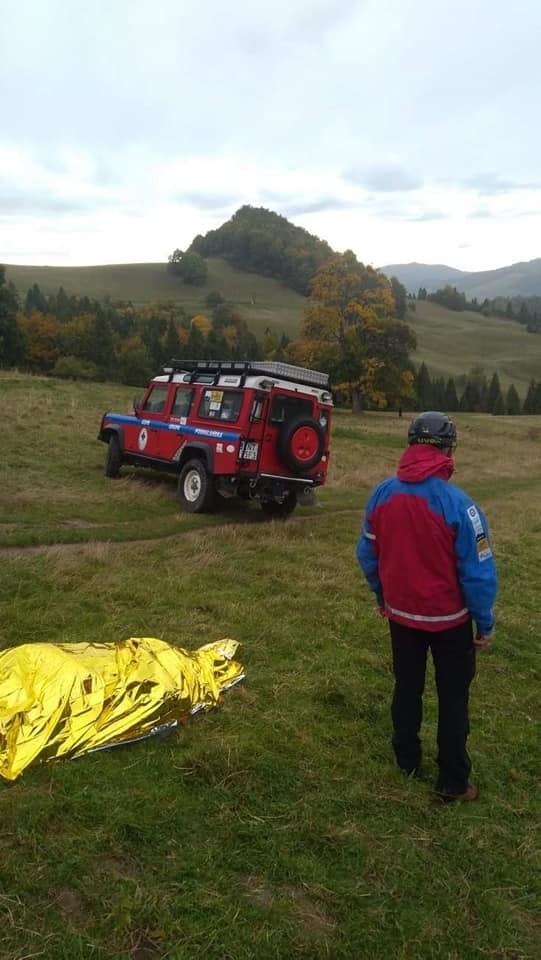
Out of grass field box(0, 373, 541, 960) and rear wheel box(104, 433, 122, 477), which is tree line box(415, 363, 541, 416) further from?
grass field box(0, 373, 541, 960)

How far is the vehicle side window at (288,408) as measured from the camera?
430 inches

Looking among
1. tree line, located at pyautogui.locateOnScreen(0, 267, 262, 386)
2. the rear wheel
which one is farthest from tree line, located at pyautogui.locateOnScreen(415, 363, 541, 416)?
the rear wheel

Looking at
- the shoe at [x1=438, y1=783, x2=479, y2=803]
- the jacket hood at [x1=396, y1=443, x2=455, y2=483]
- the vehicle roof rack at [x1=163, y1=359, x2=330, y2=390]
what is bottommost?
the shoe at [x1=438, y1=783, x2=479, y2=803]

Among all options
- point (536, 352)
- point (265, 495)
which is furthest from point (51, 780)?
point (536, 352)

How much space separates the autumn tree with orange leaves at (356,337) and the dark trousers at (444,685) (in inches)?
1570

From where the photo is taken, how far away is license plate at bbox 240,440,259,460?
10.7 meters

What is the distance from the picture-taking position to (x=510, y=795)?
151 inches

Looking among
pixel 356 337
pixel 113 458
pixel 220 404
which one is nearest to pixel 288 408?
pixel 220 404

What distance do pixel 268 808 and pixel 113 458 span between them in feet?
36.2

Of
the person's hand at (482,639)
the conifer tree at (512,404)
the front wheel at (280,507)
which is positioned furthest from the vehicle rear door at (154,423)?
the conifer tree at (512,404)

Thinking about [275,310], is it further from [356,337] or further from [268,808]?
[268,808]

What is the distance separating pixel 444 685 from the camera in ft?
12.0

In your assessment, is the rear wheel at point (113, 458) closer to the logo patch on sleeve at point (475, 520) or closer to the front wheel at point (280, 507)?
the front wheel at point (280, 507)

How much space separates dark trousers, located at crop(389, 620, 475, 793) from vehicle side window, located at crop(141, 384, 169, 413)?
32.0 ft
